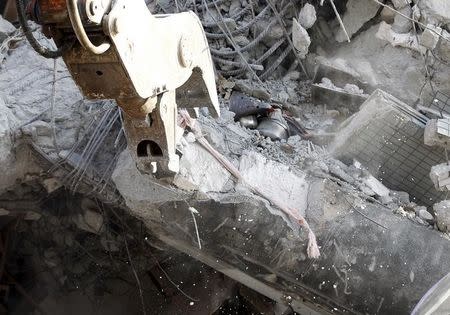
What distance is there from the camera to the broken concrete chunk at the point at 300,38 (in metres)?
5.54

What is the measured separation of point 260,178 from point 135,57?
6.10 ft

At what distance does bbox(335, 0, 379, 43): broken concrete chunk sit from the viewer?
18.7 ft

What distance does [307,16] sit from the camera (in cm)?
561

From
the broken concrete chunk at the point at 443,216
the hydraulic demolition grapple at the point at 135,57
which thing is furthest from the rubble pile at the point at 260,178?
the hydraulic demolition grapple at the point at 135,57

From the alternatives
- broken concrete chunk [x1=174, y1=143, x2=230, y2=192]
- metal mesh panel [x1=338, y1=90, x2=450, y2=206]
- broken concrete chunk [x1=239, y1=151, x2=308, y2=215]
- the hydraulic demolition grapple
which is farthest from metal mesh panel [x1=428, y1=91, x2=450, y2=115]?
the hydraulic demolition grapple

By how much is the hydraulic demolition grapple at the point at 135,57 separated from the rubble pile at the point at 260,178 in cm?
66

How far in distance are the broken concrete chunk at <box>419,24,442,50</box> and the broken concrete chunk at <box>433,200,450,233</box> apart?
1681 mm

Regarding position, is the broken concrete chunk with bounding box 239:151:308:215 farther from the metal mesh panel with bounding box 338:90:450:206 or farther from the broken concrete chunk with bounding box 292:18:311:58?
the broken concrete chunk with bounding box 292:18:311:58

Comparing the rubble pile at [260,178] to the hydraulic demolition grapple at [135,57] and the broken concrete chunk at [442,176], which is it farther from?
the hydraulic demolition grapple at [135,57]

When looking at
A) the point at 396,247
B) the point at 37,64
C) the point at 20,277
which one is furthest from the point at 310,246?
the point at 20,277

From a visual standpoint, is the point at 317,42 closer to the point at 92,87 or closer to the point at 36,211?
the point at 36,211

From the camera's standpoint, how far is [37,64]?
4.98 metres

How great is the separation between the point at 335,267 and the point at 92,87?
7.55 feet

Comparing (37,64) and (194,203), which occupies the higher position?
(37,64)
